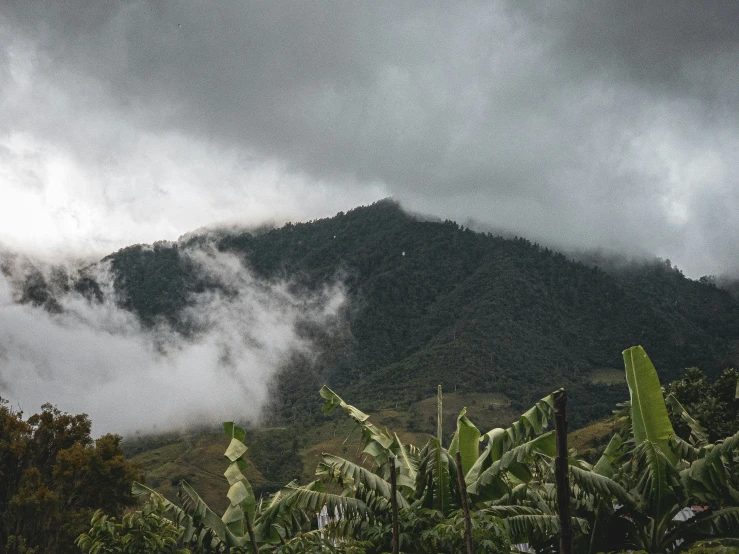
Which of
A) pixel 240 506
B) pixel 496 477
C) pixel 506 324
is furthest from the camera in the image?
pixel 506 324

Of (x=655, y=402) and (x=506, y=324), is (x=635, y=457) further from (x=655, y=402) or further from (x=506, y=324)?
(x=506, y=324)

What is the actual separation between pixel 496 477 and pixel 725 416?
14221 mm

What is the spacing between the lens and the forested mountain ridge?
393 feet

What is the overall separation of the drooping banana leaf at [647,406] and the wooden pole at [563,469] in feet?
19.4

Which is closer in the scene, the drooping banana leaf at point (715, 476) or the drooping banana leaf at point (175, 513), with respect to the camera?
the drooping banana leaf at point (715, 476)

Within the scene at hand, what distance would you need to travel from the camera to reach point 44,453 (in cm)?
2034

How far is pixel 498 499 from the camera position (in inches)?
398

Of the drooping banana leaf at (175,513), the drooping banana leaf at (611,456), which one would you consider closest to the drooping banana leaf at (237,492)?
the drooping banana leaf at (175,513)

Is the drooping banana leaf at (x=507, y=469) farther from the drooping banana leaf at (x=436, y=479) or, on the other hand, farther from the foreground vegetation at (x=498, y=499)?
the drooping banana leaf at (x=436, y=479)

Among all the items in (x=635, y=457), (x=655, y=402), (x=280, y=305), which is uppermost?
(x=280, y=305)

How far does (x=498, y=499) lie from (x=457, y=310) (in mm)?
136706

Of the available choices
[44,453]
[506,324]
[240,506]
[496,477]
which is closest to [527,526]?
[496,477]

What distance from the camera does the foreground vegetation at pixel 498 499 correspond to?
896 cm

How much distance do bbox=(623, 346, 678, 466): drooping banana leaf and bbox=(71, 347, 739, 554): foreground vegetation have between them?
0.02 metres
